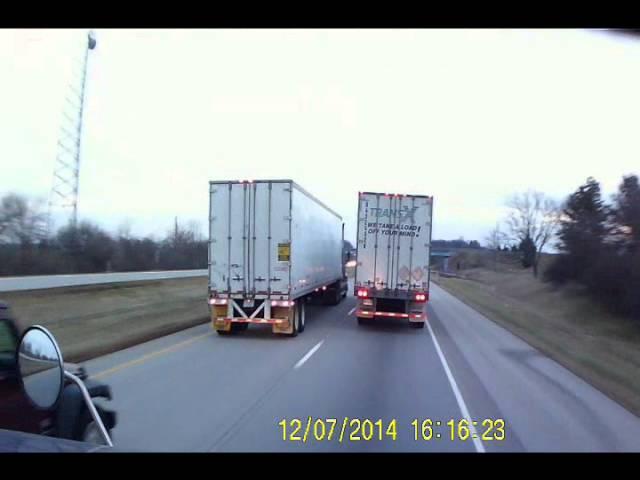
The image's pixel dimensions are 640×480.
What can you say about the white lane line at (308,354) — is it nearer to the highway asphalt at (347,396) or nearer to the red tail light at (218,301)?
the highway asphalt at (347,396)

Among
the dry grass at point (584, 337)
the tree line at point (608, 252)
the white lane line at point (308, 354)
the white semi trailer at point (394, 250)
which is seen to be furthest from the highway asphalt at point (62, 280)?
the tree line at point (608, 252)

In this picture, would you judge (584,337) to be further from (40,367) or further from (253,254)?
(40,367)

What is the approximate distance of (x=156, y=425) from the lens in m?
6.78

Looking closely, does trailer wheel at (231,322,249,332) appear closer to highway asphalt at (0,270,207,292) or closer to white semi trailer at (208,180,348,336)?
white semi trailer at (208,180,348,336)

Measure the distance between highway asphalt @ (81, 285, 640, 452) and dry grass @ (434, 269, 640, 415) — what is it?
19.0 inches

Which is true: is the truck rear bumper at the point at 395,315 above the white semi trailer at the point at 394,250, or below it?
below

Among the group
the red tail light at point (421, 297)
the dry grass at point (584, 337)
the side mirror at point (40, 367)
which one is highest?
the side mirror at point (40, 367)

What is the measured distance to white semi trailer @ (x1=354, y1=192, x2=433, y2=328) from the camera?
715 inches

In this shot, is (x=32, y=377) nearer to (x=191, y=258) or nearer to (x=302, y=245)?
(x=302, y=245)

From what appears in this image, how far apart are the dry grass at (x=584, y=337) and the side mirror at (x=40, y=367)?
7.25 metres

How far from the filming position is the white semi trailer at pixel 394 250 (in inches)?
Result: 715

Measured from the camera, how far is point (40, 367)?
4098 mm
